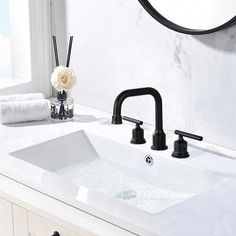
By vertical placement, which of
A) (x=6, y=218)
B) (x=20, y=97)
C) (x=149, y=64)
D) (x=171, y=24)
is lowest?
(x=6, y=218)

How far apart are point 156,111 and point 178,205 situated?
39 cm

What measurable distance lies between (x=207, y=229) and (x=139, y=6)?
36.1 inches

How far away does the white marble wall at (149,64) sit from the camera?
84.2 inches

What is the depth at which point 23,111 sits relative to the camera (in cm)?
239

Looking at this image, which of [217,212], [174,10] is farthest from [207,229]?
[174,10]

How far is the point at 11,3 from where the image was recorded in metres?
2.68

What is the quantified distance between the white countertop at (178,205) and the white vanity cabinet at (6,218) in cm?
9

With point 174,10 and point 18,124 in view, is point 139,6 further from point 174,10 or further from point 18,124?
point 18,124

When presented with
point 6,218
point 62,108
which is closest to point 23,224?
point 6,218

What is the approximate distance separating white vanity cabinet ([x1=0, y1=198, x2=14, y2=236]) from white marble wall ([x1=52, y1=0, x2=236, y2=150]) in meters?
0.62

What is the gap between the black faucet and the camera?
6.53 feet

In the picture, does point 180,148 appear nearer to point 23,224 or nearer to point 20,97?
point 23,224

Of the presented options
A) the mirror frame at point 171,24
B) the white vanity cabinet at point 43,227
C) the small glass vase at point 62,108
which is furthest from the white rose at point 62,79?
the white vanity cabinet at point 43,227

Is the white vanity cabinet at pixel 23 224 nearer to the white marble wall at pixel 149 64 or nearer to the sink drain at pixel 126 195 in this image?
the sink drain at pixel 126 195
